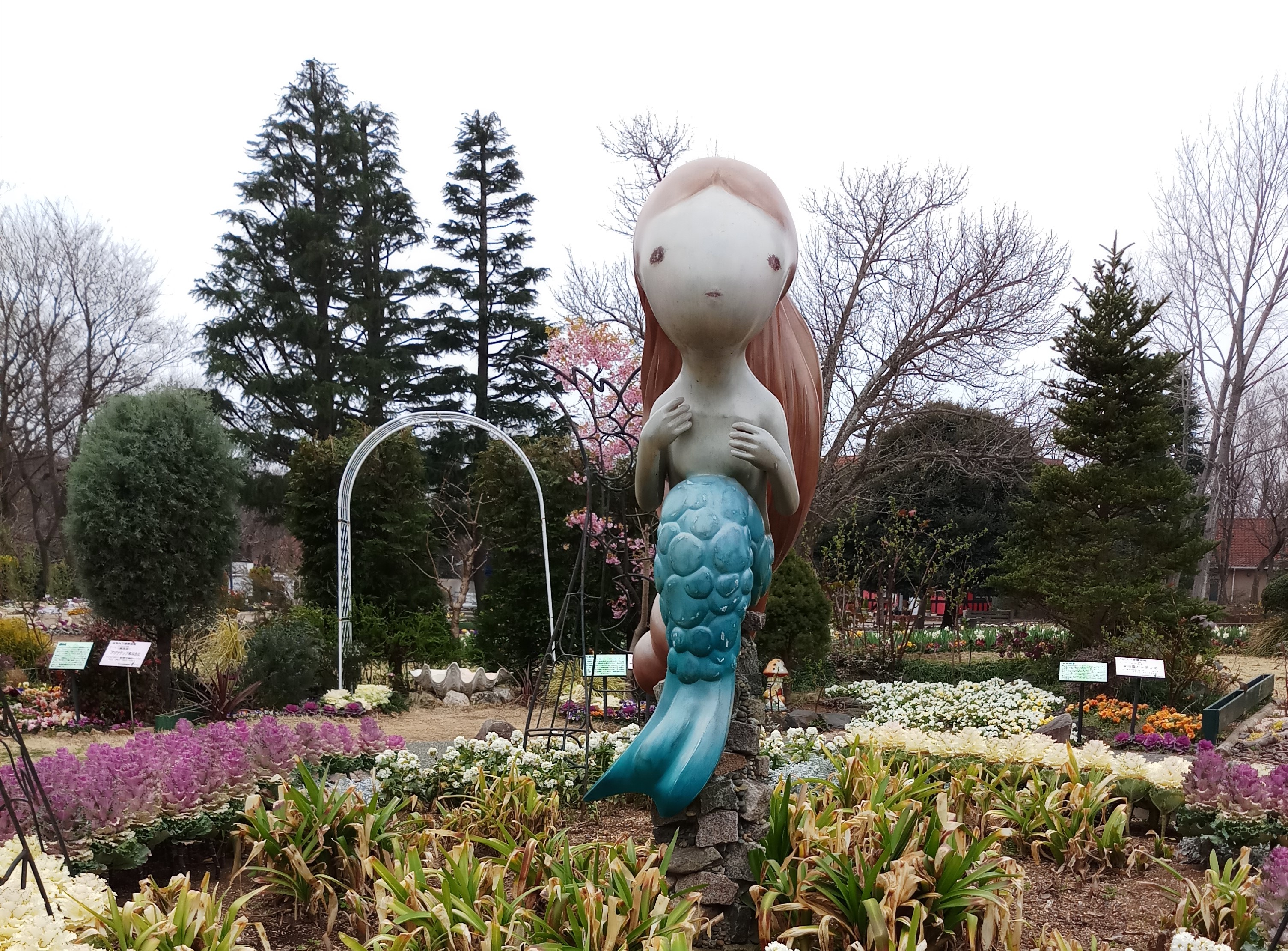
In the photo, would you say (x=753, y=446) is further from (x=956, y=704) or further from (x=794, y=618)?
(x=794, y=618)

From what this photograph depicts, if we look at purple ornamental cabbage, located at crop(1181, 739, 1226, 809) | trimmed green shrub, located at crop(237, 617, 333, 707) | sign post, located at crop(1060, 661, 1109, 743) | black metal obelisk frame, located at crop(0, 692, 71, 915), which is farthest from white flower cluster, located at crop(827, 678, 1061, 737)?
trimmed green shrub, located at crop(237, 617, 333, 707)

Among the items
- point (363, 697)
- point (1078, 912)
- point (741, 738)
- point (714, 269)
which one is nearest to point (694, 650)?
point (741, 738)

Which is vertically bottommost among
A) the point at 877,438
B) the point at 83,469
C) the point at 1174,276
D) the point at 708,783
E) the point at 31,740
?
the point at 31,740

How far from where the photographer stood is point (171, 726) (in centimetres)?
810

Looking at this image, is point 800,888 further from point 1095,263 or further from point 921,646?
point 921,646

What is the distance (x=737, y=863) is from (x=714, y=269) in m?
2.23

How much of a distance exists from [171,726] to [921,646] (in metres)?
11.8

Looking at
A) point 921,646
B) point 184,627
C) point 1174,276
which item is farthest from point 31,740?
point 1174,276

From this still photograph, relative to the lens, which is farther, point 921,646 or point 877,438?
point 921,646

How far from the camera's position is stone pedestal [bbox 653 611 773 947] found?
341 centimetres

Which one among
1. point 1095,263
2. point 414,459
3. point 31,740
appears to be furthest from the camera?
point 414,459

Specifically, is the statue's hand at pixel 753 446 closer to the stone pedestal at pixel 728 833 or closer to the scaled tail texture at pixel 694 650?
the scaled tail texture at pixel 694 650

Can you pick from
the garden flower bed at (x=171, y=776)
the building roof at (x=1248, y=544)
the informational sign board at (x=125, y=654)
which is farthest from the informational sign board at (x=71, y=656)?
the building roof at (x=1248, y=544)

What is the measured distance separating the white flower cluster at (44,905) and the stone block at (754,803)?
7.19ft
